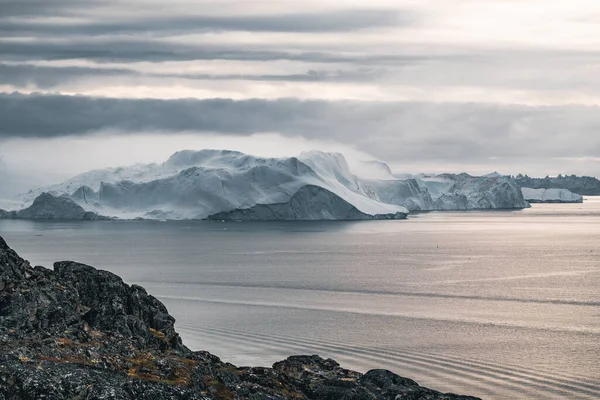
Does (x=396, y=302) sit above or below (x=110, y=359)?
below

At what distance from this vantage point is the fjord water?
47.4 m

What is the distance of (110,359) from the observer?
28.3 meters

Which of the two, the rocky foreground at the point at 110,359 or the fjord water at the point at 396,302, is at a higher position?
the rocky foreground at the point at 110,359

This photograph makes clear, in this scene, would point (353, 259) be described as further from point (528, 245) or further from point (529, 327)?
point (529, 327)

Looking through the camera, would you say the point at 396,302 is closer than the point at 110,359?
No

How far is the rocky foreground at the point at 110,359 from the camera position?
24.5 meters

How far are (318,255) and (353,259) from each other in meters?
8.08

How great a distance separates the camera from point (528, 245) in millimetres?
149875

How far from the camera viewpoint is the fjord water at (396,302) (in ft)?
156

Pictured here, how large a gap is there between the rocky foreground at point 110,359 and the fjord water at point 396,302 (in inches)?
415

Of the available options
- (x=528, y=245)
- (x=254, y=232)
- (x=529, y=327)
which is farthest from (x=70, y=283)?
(x=254, y=232)

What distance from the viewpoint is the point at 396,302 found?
74750mm

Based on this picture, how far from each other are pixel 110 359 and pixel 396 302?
48.6 meters

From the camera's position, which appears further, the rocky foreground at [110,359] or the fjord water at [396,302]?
the fjord water at [396,302]
